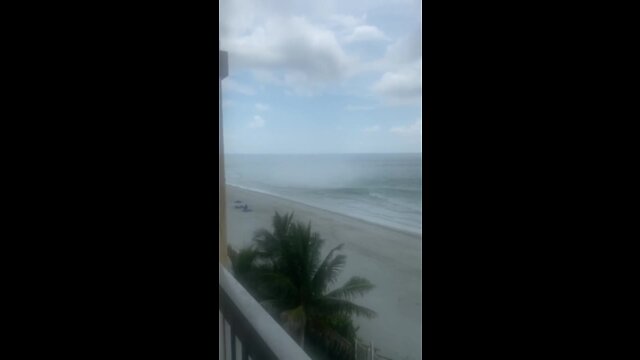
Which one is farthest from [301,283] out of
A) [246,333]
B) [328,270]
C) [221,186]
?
[221,186]

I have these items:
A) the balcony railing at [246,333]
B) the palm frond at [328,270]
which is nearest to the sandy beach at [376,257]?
the palm frond at [328,270]

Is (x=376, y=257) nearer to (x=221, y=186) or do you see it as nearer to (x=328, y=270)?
(x=328, y=270)

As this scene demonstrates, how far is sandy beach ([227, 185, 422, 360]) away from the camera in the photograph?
3.45ft

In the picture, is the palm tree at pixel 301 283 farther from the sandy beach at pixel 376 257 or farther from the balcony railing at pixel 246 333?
the balcony railing at pixel 246 333

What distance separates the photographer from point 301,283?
1.58 metres

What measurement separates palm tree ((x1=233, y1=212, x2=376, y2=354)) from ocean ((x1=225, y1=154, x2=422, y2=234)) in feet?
0.42

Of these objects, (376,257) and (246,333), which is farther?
(376,257)

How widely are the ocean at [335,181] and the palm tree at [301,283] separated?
0.42ft

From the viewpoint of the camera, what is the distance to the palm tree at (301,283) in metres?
1.40

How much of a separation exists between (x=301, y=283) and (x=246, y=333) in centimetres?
47

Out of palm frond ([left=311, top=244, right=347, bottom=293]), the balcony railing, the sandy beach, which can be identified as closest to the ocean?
the sandy beach
